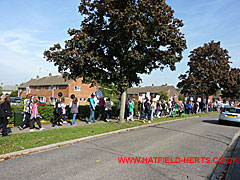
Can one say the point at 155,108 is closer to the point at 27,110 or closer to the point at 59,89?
the point at 27,110

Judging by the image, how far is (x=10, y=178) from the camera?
411 cm

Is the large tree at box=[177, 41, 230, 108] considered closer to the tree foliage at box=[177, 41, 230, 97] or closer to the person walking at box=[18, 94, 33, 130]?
the tree foliage at box=[177, 41, 230, 97]

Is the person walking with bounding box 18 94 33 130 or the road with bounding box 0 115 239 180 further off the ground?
the person walking with bounding box 18 94 33 130

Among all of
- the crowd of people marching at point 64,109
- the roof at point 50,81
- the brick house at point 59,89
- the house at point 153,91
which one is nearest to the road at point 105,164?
the crowd of people marching at point 64,109

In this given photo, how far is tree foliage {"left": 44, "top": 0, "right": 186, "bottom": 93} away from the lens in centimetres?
1077

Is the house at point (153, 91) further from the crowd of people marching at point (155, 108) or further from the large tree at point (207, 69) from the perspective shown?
the crowd of people marching at point (155, 108)

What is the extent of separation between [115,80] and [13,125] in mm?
6279

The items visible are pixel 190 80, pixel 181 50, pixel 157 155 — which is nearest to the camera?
pixel 157 155

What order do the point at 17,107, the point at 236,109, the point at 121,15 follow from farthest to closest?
the point at 236,109 → the point at 17,107 → the point at 121,15

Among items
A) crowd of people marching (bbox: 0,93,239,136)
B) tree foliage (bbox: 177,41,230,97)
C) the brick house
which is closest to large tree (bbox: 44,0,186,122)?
crowd of people marching (bbox: 0,93,239,136)

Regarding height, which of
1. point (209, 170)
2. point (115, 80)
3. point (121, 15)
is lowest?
point (209, 170)

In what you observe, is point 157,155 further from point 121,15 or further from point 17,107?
point 17,107

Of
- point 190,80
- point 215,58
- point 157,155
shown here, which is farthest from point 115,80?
point 215,58

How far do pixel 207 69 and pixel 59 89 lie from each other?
3443cm
